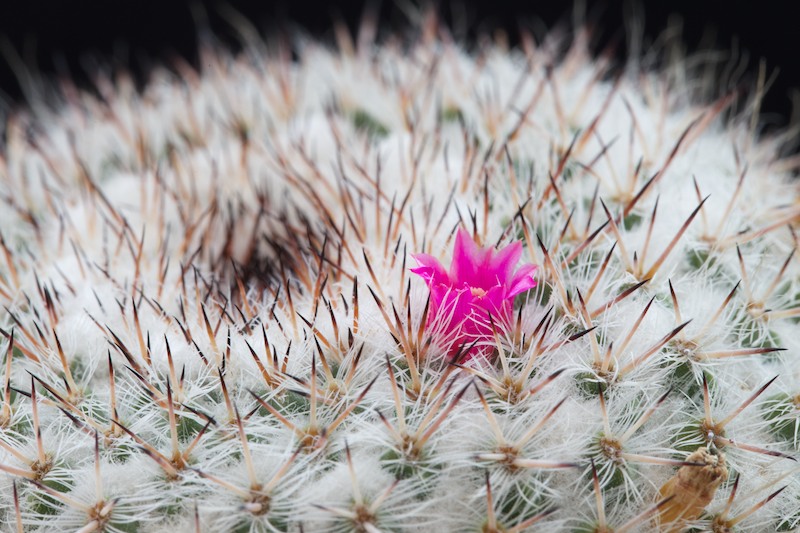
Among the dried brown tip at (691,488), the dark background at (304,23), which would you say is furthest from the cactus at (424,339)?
the dark background at (304,23)

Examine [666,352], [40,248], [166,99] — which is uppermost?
[166,99]

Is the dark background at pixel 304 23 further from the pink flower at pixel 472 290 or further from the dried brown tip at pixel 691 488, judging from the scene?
the dried brown tip at pixel 691 488

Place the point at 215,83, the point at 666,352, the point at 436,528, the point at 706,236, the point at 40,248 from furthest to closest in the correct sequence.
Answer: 1. the point at 215,83
2. the point at 40,248
3. the point at 706,236
4. the point at 666,352
5. the point at 436,528

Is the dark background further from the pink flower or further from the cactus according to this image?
the pink flower

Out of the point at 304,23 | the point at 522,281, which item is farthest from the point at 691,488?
the point at 304,23

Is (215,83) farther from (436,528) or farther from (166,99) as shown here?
(436,528)

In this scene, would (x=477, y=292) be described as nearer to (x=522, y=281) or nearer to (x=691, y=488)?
(x=522, y=281)

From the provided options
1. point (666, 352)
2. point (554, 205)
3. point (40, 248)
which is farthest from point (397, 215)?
point (40, 248)
